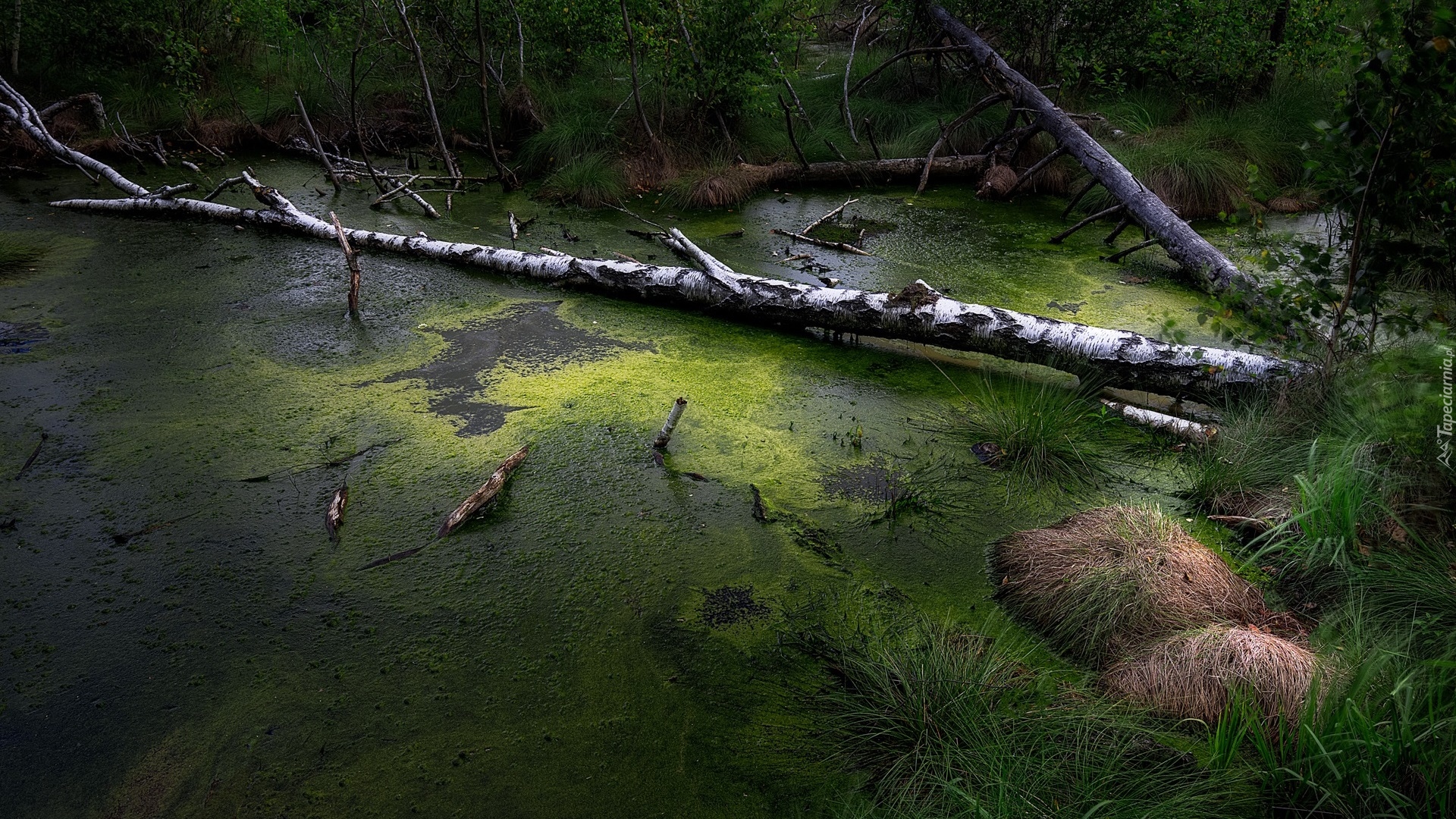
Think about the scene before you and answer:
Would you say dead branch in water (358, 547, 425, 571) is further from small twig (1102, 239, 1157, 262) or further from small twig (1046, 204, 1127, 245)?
small twig (1046, 204, 1127, 245)

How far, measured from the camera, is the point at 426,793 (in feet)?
5.30

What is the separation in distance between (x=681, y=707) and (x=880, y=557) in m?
0.78

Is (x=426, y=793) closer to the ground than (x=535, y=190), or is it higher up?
higher up

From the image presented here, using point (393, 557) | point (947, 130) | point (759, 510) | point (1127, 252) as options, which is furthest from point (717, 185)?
point (393, 557)

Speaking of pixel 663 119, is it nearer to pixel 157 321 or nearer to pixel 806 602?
pixel 157 321

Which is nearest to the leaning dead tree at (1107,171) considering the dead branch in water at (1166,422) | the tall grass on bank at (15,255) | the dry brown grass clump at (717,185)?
the dead branch in water at (1166,422)

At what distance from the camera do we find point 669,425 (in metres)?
2.84

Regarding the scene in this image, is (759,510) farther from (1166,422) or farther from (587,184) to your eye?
(587,184)

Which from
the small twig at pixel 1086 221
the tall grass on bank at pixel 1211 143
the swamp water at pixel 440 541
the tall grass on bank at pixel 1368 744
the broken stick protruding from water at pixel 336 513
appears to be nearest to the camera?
the tall grass on bank at pixel 1368 744

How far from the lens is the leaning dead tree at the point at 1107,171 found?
4.23m

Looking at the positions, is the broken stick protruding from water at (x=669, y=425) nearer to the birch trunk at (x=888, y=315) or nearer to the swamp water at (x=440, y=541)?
the swamp water at (x=440, y=541)

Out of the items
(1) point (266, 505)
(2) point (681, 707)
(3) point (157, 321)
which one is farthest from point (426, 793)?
(3) point (157, 321)

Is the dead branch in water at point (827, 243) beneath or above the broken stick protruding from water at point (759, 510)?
beneath

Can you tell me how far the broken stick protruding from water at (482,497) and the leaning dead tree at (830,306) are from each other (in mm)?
1605
